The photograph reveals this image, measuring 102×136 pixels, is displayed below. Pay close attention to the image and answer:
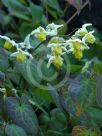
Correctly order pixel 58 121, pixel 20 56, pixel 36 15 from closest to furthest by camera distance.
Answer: pixel 20 56 < pixel 58 121 < pixel 36 15

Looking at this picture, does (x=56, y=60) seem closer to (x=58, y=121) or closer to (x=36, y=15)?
(x=58, y=121)

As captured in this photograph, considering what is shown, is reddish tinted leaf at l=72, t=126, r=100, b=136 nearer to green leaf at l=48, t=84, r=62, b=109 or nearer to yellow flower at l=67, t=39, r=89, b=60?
green leaf at l=48, t=84, r=62, b=109

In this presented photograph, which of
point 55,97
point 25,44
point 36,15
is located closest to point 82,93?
point 55,97

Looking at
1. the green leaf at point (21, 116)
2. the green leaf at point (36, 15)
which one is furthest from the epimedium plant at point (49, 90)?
the green leaf at point (36, 15)

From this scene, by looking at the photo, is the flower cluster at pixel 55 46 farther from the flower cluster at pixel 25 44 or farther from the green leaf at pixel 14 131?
the green leaf at pixel 14 131

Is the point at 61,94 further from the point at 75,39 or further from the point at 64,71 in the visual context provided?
the point at 64,71

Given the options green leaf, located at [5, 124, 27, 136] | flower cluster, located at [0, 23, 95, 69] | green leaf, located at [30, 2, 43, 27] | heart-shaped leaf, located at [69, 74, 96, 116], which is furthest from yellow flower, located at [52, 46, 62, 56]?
green leaf, located at [30, 2, 43, 27]
